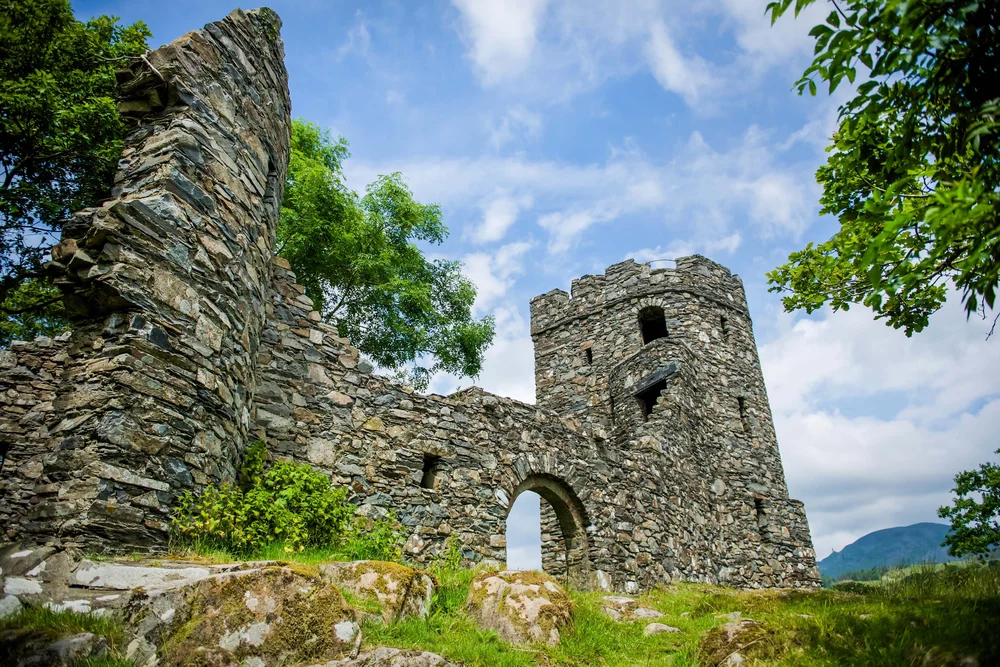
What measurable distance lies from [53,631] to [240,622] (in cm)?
97

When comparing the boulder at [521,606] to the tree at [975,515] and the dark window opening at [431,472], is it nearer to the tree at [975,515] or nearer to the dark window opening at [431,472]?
the dark window opening at [431,472]

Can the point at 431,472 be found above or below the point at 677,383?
below

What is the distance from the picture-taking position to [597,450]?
35.2 ft

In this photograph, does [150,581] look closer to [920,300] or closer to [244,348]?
[244,348]

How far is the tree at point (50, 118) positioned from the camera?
34.2 feet

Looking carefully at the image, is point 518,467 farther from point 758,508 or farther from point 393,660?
point 758,508

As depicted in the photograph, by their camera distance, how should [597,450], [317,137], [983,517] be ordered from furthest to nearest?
[983,517], [317,137], [597,450]

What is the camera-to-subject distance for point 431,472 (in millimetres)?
8562

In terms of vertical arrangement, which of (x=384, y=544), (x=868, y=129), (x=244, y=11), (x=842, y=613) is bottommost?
(x=842, y=613)

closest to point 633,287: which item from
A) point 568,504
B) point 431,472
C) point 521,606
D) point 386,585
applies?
point 568,504

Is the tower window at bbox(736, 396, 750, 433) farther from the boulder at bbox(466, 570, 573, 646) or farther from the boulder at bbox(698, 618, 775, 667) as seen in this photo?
the boulder at bbox(698, 618, 775, 667)

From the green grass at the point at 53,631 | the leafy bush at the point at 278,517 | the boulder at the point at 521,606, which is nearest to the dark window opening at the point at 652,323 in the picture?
the leafy bush at the point at 278,517

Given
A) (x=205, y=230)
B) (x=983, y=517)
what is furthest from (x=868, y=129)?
(x=983, y=517)

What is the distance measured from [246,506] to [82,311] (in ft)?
7.62
